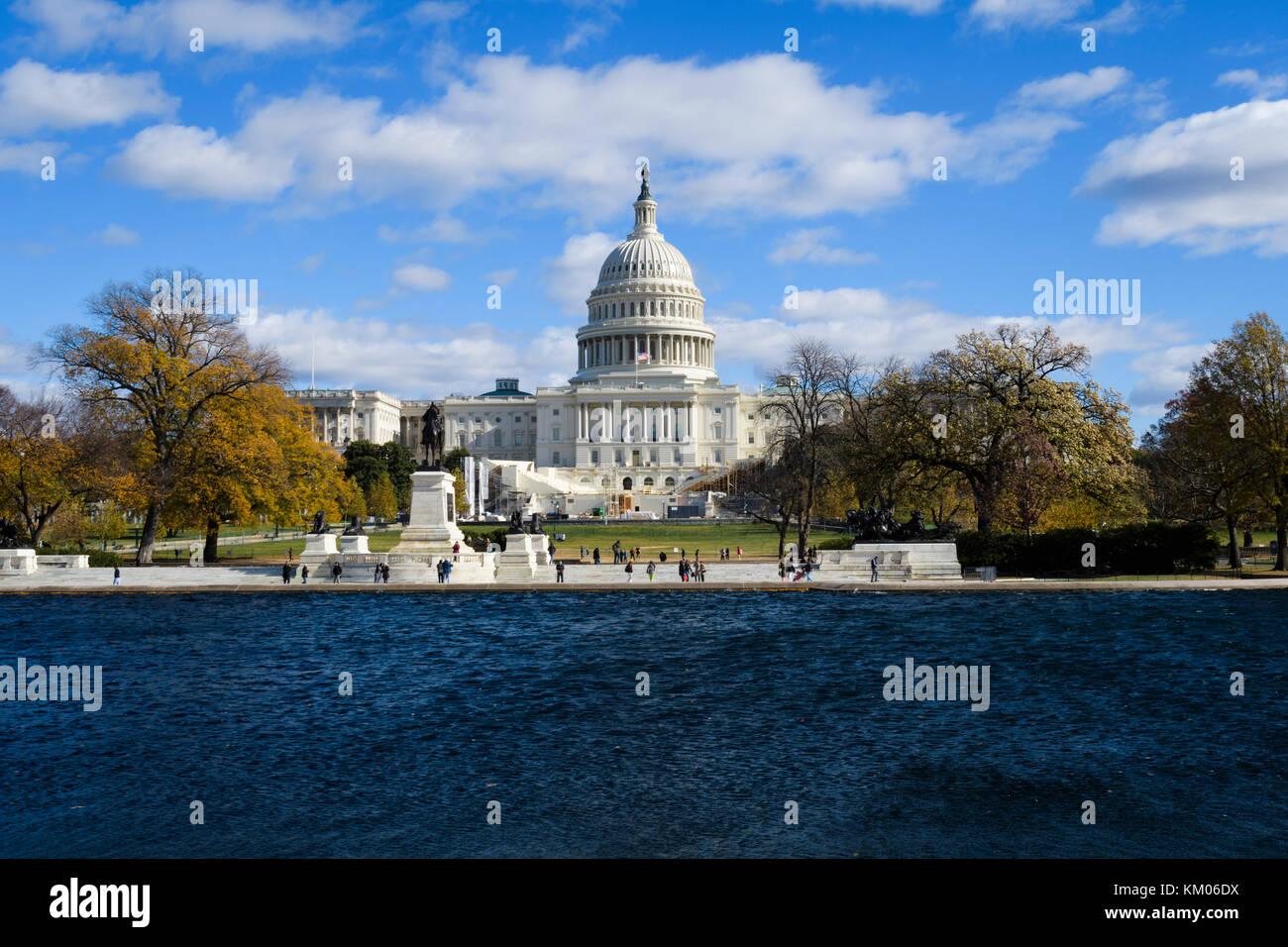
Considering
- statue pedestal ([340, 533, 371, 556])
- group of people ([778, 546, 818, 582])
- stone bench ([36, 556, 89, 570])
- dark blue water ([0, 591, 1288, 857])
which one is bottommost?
dark blue water ([0, 591, 1288, 857])

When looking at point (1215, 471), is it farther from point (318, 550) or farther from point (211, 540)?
point (211, 540)

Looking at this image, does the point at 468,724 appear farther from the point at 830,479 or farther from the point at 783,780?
the point at 830,479

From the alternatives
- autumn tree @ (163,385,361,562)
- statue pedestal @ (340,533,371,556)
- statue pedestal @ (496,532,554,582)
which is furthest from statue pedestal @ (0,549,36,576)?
statue pedestal @ (496,532,554,582)

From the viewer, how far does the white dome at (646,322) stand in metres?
174

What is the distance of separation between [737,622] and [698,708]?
480 inches

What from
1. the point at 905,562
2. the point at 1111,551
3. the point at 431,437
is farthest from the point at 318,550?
the point at 1111,551

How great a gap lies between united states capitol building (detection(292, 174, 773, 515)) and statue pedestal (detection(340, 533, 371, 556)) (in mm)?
96676

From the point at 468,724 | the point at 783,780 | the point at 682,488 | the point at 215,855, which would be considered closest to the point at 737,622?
the point at 468,724

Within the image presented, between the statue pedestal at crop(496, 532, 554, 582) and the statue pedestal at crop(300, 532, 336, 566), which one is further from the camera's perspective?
the statue pedestal at crop(300, 532, 336, 566)

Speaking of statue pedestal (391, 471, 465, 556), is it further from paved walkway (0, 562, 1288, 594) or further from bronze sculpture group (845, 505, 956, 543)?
bronze sculpture group (845, 505, 956, 543)

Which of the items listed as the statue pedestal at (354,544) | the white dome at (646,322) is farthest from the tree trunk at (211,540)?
the white dome at (646,322)

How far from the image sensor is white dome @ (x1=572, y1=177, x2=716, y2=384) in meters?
174
